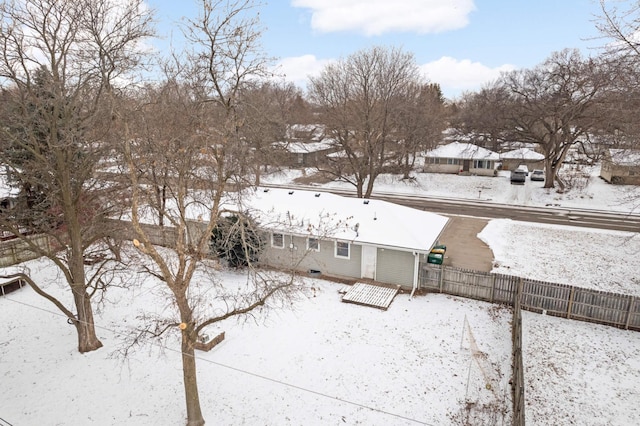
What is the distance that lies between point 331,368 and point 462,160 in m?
38.7

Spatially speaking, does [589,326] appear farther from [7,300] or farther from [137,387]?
[7,300]

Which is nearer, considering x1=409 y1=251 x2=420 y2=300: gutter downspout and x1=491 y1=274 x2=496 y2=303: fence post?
x1=491 y1=274 x2=496 y2=303: fence post

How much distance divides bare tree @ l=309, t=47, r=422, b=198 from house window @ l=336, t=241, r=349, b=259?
46.1 feet

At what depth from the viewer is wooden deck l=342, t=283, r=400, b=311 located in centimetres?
1548

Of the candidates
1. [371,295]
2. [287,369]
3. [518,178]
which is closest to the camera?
[287,369]

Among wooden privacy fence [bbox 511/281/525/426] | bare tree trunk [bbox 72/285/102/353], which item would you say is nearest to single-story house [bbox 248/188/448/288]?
wooden privacy fence [bbox 511/281/525/426]

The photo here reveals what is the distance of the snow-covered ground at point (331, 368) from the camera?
10164 mm

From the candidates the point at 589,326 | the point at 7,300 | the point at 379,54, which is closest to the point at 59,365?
the point at 7,300

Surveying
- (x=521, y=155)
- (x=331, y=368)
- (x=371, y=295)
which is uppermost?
(x=521, y=155)

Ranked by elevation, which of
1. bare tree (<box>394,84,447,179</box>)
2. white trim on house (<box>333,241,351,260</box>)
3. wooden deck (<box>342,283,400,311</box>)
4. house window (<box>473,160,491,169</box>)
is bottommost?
wooden deck (<box>342,283,400,311</box>)

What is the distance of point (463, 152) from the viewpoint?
43.8 metres

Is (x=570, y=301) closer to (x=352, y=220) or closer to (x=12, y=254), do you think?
(x=352, y=220)

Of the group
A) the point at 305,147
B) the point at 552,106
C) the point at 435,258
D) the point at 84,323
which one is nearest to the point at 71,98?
the point at 84,323

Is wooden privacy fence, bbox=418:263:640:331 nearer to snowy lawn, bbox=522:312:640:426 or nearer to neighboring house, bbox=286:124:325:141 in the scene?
snowy lawn, bbox=522:312:640:426
